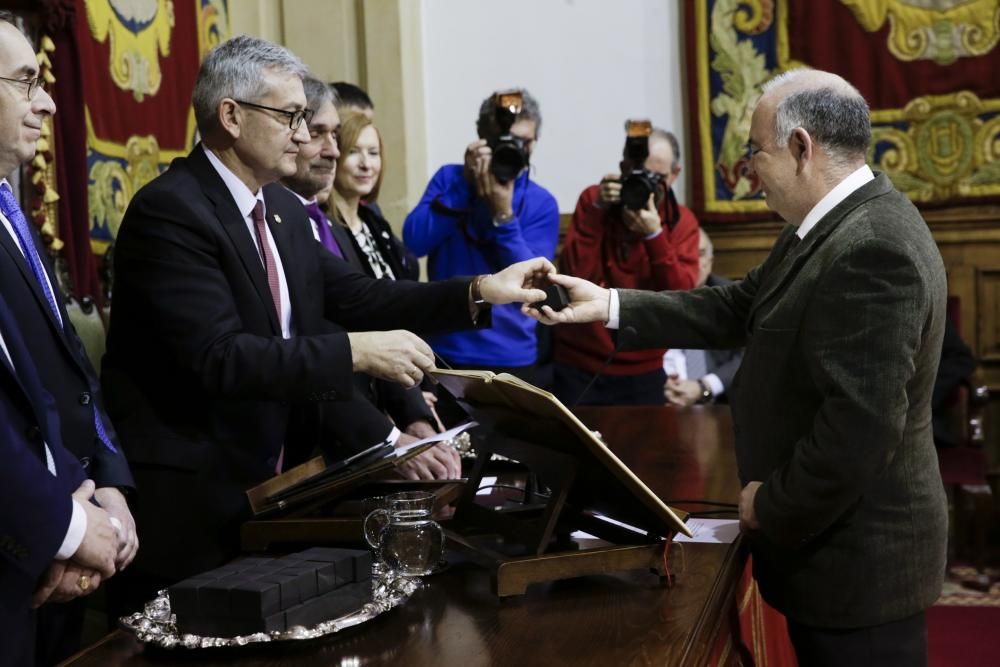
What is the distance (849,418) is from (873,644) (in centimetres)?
41

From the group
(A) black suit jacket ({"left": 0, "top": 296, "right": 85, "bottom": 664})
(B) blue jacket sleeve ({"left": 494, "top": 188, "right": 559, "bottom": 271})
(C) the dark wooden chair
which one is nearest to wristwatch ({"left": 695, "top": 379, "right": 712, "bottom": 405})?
(B) blue jacket sleeve ({"left": 494, "top": 188, "right": 559, "bottom": 271})

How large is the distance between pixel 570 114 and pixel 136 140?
7.38 ft

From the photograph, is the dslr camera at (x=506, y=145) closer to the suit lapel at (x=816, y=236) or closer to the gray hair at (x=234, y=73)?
the gray hair at (x=234, y=73)

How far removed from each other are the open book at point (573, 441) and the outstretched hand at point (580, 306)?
23.0 inches

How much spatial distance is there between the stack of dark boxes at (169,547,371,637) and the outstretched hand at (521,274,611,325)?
40.0 inches

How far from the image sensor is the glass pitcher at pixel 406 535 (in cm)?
178

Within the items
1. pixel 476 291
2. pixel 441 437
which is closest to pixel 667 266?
pixel 476 291

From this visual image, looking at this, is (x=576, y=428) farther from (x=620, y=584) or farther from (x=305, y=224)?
(x=305, y=224)

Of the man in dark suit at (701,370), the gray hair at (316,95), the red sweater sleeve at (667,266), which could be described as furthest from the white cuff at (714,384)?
the gray hair at (316,95)

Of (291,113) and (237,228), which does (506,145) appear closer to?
(291,113)

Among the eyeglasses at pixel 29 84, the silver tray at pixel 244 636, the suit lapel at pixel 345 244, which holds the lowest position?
the silver tray at pixel 244 636

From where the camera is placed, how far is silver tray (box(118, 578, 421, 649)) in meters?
1.51

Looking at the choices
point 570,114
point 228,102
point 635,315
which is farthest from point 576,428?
point 570,114

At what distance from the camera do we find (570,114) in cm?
554
